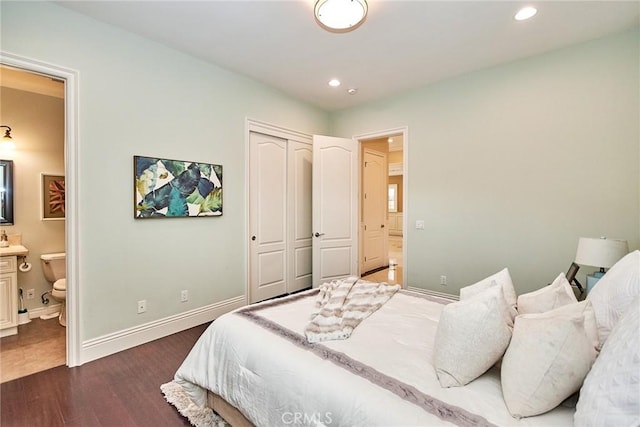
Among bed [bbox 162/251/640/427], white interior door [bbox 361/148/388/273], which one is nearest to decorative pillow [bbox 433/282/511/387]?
bed [bbox 162/251/640/427]

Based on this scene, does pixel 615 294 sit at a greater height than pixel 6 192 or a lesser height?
lesser

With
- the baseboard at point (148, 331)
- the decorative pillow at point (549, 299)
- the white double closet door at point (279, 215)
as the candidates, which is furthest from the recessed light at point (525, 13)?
the baseboard at point (148, 331)

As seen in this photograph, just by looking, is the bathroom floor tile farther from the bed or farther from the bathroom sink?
the bed

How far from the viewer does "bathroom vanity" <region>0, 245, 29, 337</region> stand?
107 inches

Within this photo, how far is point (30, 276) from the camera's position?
322 centimetres

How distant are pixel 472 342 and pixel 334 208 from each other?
3146 millimetres

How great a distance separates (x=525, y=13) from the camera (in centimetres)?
226

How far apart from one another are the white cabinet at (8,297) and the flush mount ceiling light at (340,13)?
3657 mm

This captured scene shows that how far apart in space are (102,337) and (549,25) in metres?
4.66

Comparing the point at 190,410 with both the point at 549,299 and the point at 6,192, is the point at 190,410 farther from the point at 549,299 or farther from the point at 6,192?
the point at 6,192

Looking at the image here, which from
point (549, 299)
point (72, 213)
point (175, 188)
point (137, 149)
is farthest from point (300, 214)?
point (549, 299)

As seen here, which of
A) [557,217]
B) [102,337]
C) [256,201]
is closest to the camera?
[102,337]

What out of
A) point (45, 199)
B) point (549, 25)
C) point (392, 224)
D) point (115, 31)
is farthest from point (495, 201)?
point (392, 224)

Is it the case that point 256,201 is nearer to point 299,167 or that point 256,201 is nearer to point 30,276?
point 299,167
